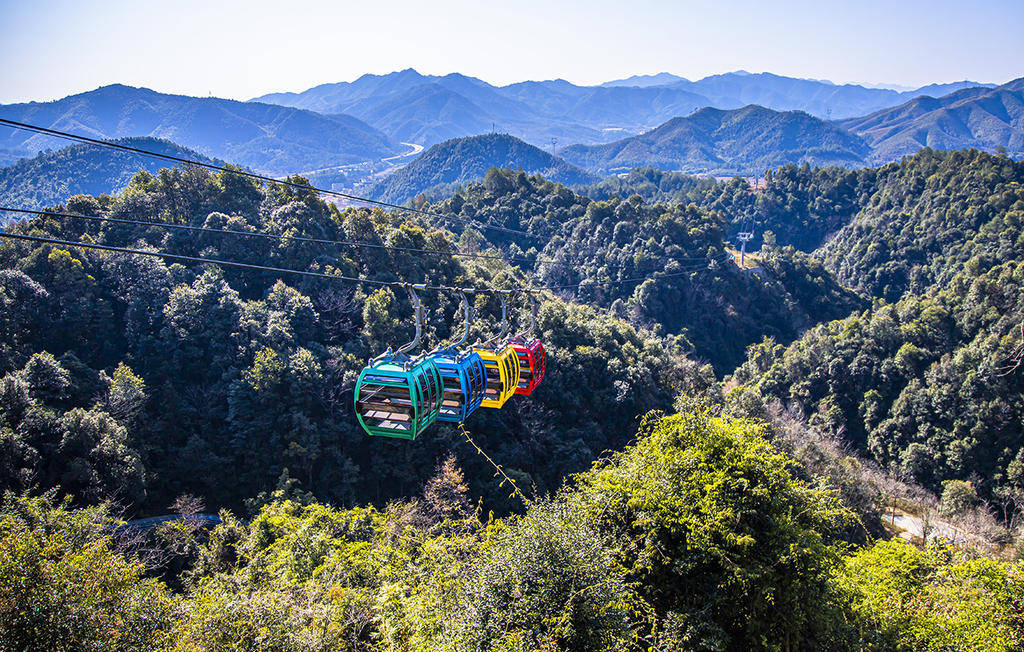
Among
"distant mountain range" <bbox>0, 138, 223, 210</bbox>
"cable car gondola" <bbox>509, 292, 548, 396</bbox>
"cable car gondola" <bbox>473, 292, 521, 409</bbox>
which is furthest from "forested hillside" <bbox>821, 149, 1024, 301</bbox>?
"distant mountain range" <bbox>0, 138, 223, 210</bbox>

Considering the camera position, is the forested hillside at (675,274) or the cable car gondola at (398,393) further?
the forested hillside at (675,274)

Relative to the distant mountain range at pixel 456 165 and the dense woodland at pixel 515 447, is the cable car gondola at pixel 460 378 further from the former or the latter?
the distant mountain range at pixel 456 165

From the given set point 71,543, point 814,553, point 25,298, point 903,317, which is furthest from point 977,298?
point 25,298

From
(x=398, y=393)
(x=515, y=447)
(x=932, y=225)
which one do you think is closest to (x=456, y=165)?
(x=932, y=225)

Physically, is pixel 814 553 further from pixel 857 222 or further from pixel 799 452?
pixel 857 222

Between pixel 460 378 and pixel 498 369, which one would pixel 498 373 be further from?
pixel 460 378

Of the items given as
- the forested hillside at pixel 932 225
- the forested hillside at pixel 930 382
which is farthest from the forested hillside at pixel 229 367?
the forested hillside at pixel 932 225

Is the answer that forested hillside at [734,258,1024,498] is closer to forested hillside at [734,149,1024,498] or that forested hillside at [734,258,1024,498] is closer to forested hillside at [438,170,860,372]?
forested hillside at [734,149,1024,498]
